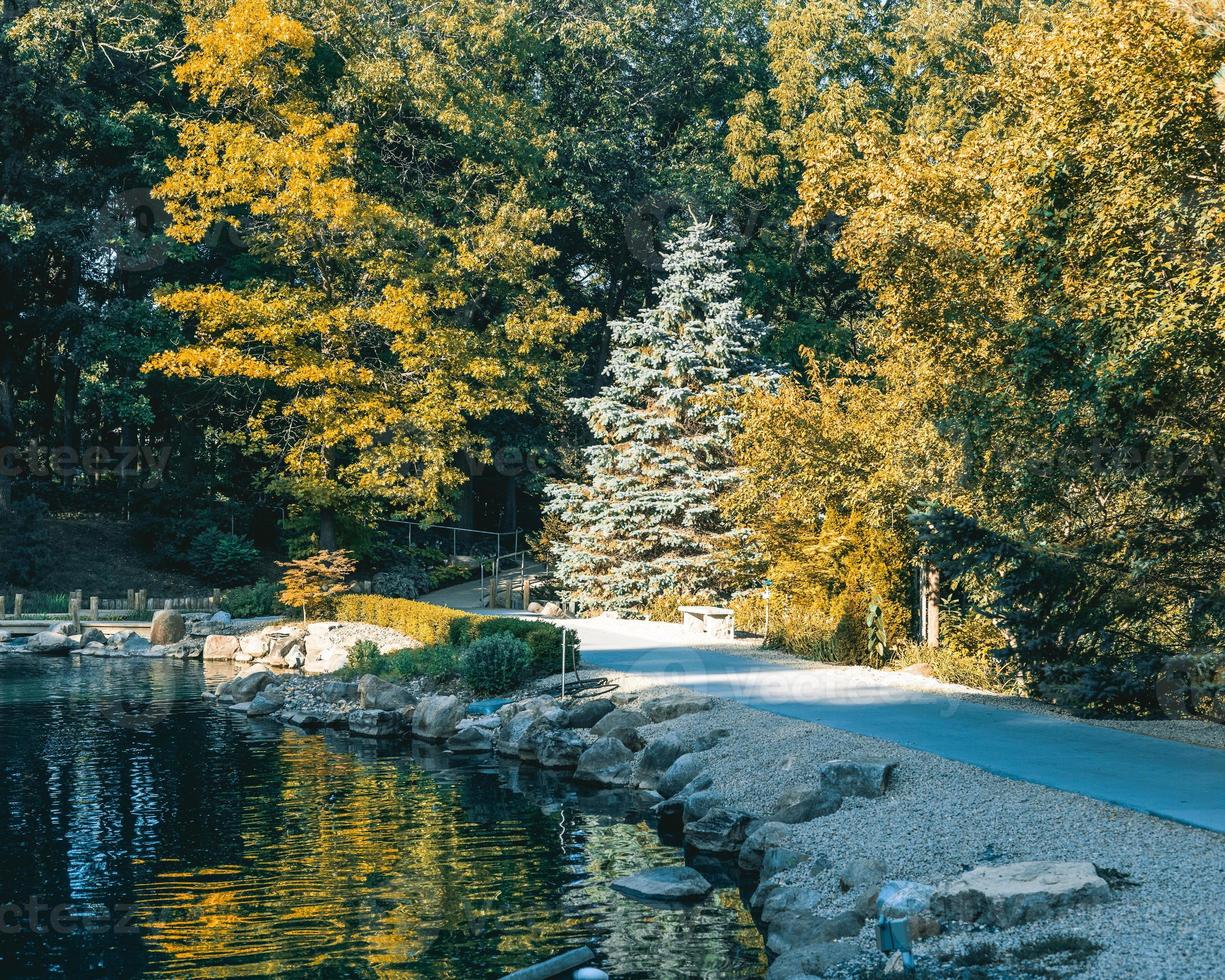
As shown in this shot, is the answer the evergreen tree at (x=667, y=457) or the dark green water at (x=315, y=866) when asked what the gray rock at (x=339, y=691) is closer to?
the dark green water at (x=315, y=866)

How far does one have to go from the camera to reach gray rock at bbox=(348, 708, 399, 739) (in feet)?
53.6

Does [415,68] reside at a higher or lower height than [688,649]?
higher

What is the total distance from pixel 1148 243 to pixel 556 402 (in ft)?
80.5

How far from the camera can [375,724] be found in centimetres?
1638

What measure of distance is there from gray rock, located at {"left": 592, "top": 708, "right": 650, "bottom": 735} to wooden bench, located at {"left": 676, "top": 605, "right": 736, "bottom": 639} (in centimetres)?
675

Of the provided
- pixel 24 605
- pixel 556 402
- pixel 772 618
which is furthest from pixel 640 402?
pixel 24 605

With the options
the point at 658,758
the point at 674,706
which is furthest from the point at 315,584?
the point at 658,758

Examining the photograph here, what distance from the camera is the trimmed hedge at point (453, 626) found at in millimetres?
17344

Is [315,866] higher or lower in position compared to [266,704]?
lower

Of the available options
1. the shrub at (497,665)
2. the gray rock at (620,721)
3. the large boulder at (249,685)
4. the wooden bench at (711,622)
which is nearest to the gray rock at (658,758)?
the gray rock at (620,721)

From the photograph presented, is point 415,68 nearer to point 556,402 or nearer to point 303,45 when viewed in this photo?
point 303,45

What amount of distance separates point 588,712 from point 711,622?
6574mm

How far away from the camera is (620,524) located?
27219 millimetres

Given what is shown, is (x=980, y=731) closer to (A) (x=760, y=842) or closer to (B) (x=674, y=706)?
(A) (x=760, y=842)
